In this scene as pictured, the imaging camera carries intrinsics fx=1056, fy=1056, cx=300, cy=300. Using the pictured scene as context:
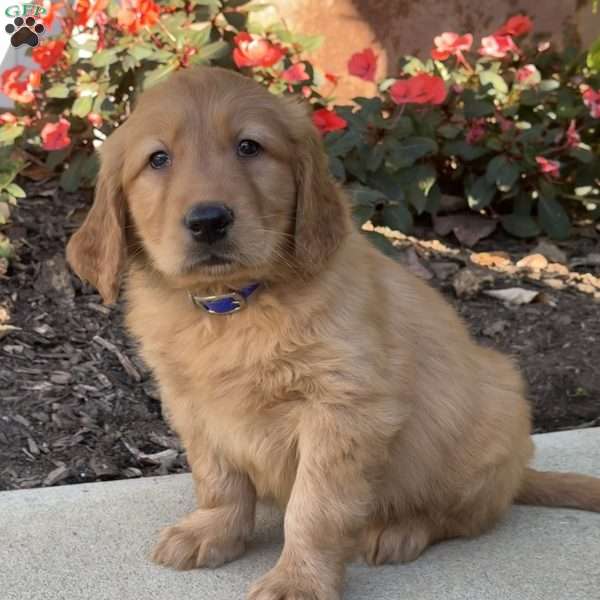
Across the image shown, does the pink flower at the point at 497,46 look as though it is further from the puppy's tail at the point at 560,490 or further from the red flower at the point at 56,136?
the puppy's tail at the point at 560,490

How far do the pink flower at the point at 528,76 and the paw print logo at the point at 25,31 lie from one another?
2549mm

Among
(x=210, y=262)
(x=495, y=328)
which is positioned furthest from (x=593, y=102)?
(x=210, y=262)

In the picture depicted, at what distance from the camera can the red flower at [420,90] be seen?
5.19 meters

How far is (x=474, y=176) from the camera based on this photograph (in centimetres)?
580

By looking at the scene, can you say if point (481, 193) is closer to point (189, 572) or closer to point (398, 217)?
point (398, 217)

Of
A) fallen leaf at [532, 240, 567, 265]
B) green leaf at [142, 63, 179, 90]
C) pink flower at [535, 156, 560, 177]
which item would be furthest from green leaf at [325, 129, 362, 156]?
fallen leaf at [532, 240, 567, 265]

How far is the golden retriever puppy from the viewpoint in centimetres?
272

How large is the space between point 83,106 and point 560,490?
2.89 metres

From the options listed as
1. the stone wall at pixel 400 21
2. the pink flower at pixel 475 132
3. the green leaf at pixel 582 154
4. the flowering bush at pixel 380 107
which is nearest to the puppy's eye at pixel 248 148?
the flowering bush at pixel 380 107

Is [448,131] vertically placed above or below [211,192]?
below

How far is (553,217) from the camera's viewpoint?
18.8 ft

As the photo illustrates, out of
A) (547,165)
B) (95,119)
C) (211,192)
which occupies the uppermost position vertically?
(211,192)

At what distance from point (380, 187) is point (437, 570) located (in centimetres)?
271

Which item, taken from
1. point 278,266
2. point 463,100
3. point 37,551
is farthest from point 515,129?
point 37,551
